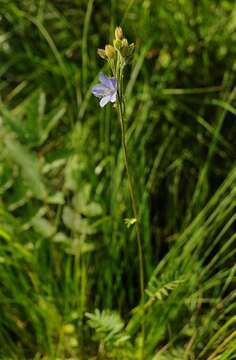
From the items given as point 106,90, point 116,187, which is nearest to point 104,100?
point 106,90

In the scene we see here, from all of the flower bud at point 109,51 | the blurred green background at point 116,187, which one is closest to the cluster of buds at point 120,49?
the flower bud at point 109,51

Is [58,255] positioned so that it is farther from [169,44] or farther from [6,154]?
[169,44]

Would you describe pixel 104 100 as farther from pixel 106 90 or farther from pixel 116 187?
pixel 116 187

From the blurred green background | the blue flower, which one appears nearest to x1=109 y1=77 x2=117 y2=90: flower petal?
the blue flower

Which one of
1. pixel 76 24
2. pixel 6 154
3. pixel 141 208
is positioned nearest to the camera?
pixel 141 208

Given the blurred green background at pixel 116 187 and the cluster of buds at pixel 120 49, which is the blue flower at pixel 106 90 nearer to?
the cluster of buds at pixel 120 49

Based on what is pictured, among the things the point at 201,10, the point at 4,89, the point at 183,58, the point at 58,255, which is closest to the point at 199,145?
the point at 183,58

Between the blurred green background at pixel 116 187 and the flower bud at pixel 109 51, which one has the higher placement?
the flower bud at pixel 109 51

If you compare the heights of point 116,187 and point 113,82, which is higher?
point 113,82
